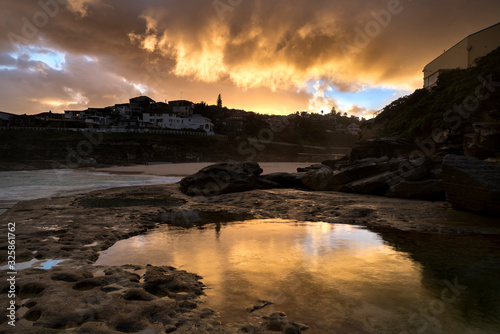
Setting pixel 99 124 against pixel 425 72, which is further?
pixel 99 124

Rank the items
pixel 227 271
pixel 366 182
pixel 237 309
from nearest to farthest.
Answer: pixel 237 309 < pixel 227 271 < pixel 366 182

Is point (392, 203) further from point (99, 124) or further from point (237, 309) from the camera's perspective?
point (99, 124)

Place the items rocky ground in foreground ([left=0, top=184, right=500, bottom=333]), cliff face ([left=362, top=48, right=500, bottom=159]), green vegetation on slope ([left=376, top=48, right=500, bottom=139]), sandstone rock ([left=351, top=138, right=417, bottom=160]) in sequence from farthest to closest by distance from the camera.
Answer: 1. sandstone rock ([left=351, top=138, right=417, bottom=160])
2. green vegetation on slope ([left=376, top=48, right=500, bottom=139])
3. cliff face ([left=362, top=48, right=500, bottom=159])
4. rocky ground in foreground ([left=0, top=184, right=500, bottom=333])

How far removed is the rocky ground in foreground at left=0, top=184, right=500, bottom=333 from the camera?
4426 millimetres

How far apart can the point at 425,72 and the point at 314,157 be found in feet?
143

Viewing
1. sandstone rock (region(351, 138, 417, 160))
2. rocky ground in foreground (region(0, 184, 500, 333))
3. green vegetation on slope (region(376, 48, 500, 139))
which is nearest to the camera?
rocky ground in foreground (region(0, 184, 500, 333))

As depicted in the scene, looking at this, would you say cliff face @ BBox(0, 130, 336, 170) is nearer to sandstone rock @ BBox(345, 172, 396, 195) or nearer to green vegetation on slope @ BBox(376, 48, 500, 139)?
green vegetation on slope @ BBox(376, 48, 500, 139)

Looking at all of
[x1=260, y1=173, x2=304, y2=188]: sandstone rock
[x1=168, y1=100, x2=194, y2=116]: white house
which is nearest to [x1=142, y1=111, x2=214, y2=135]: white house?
[x1=168, y1=100, x2=194, y2=116]: white house

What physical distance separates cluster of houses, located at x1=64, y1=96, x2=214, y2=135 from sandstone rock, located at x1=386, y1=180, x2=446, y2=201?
284 ft

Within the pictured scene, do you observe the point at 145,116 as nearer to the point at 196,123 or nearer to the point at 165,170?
the point at 196,123

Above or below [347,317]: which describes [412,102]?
above

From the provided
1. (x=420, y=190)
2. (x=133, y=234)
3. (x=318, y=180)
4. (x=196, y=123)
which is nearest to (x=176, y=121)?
(x=196, y=123)

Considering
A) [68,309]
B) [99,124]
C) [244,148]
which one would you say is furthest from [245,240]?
[99,124]

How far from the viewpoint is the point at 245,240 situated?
9320 millimetres
